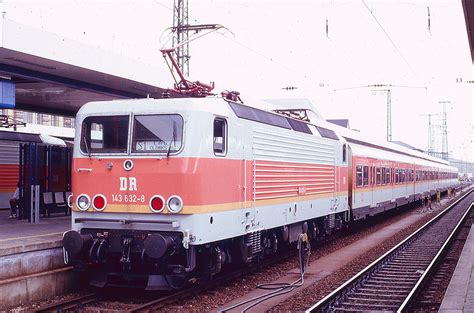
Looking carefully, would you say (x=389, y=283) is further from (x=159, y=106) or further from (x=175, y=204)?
(x=159, y=106)

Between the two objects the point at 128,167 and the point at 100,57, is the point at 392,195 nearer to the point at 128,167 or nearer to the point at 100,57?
the point at 100,57

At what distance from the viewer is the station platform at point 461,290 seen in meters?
9.27

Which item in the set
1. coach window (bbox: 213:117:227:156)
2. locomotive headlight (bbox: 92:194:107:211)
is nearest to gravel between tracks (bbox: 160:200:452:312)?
locomotive headlight (bbox: 92:194:107:211)

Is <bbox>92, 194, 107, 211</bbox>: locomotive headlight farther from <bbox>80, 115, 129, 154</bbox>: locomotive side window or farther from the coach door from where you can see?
the coach door

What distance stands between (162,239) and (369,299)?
13.7 feet

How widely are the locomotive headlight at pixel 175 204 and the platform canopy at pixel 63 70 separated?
476cm

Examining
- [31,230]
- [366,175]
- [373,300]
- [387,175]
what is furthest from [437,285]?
[387,175]

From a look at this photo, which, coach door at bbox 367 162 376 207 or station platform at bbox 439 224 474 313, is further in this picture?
coach door at bbox 367 162 376 207

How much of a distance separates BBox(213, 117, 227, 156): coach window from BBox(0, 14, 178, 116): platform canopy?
4.45 m

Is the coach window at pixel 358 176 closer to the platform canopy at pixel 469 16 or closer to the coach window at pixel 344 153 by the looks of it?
the coach window at pixel 344 153

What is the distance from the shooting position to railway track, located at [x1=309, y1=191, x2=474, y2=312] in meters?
10.2

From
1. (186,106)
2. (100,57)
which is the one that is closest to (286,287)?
(186,106)

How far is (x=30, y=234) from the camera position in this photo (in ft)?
41.9

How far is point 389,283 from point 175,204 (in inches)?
214
